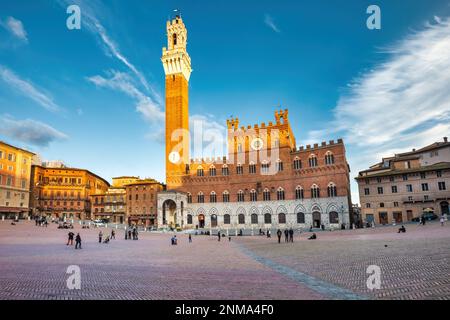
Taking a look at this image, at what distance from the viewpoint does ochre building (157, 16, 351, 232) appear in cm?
5066

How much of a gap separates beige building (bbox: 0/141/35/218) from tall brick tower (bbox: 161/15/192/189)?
27.5 m

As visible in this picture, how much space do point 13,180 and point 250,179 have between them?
44.6m

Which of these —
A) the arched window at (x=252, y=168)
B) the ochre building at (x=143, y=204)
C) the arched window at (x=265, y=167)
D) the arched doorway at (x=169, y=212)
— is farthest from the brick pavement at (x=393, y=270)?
the ochre building at (x=143, y=204)

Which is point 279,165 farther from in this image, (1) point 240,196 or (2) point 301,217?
(2) point 301,217

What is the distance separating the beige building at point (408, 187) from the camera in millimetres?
45438

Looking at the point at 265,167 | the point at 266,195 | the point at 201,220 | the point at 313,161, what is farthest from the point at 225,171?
the point at 313,161

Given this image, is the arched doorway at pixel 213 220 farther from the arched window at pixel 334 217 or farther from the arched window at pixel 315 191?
the arched window at pixel 334 217

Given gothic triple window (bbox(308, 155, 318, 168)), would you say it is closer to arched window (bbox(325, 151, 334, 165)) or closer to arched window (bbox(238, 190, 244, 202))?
arched window (bbox(325, 151, 334, 165))

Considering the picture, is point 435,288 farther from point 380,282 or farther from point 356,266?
point 356,266

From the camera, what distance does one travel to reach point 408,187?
48.1 metres

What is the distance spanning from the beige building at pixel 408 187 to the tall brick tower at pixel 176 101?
3606cm

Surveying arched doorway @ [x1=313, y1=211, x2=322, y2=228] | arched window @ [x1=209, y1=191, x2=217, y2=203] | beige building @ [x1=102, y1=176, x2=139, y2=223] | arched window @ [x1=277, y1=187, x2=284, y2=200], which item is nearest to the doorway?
arched doorway @ [x1=313, y1=211, x2=322, y2=228]
